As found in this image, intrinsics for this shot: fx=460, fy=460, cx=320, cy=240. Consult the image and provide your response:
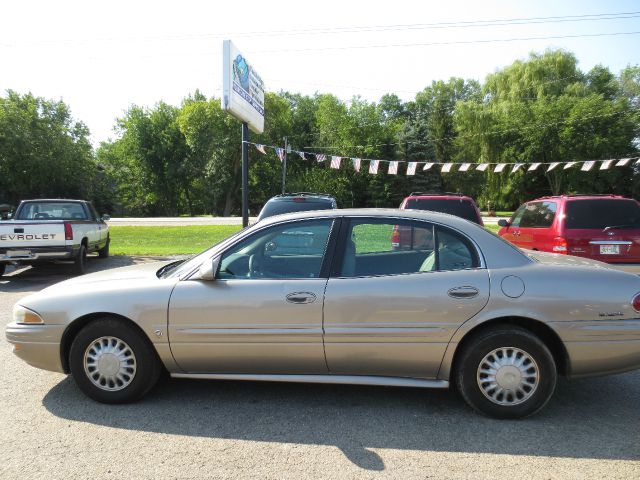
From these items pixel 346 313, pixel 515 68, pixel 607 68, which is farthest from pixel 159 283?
pixel 607 68

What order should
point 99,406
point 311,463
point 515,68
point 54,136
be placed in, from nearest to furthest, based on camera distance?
point 311,463, point 99,406, point 515,68, point 54,136

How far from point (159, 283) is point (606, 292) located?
3.36 m

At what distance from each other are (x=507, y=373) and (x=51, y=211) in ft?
38.6

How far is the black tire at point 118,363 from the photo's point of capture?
360cm

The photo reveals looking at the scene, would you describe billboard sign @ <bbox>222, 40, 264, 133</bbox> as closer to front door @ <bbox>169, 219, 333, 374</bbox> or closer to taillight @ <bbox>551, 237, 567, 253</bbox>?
taillight @ <bbox>551, 237, 567, 253</bbox>

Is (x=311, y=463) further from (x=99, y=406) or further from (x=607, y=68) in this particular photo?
(x=607, y=68)

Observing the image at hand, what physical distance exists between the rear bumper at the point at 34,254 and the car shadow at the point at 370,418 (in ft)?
22.5

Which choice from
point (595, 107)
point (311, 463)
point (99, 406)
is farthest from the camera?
point (595, 107)

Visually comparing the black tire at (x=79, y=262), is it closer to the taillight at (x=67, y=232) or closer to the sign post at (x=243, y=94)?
the taillight at (x=67, y=232)

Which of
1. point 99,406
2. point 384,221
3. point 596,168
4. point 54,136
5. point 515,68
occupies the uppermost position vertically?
point 515,68

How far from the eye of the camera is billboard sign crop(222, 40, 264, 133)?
14.1 meters

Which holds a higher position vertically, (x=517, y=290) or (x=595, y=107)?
(x=595, y=107)

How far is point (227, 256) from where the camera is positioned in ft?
12.0

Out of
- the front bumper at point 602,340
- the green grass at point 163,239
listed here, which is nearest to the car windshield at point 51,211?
the green grass at point 163,239
